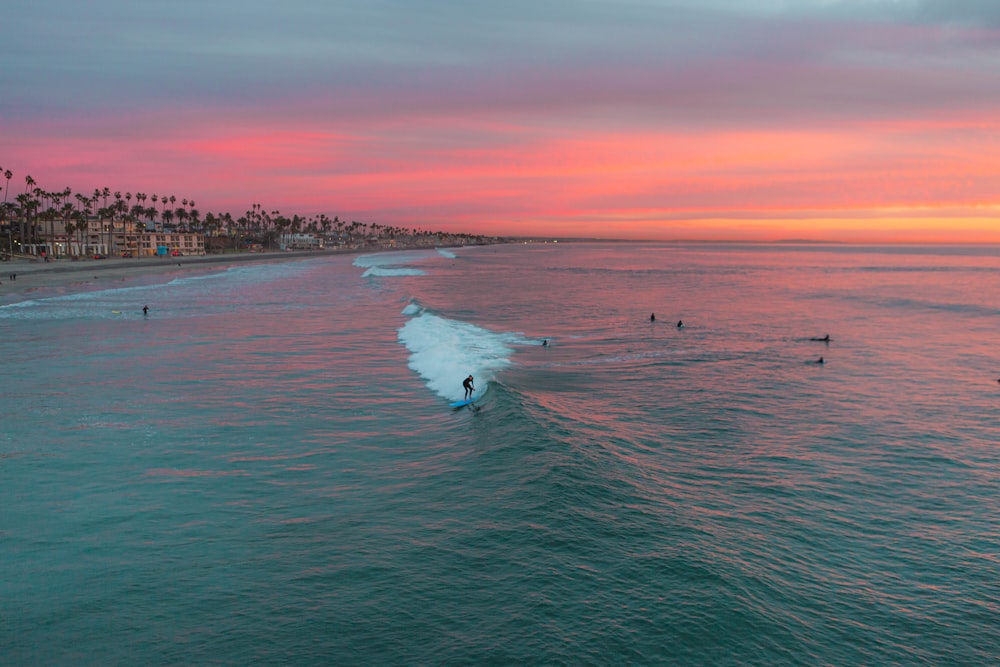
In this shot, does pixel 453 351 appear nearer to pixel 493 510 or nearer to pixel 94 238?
pixel 493 510

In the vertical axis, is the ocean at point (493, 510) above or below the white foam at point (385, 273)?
below

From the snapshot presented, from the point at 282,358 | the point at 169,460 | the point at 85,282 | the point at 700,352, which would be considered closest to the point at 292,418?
the point at 169,460

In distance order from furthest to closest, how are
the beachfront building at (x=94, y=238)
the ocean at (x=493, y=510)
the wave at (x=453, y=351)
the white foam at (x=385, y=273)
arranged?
1. the beachfront building at (x=94, y=238)
2. the white foam at (x=385, y=273)
3. the wave at (x=453, y=351)
4. the ocean at (x=493, y=510)

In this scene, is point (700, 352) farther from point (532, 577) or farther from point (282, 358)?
point (532, 577)

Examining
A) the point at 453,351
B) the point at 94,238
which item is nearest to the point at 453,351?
the point at 453,351

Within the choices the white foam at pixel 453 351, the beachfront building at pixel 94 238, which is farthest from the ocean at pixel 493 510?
the beachfront building at pixel 94 238

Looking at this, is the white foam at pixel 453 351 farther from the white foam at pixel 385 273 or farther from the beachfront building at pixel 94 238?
the beachfront building at pixel 94 238
